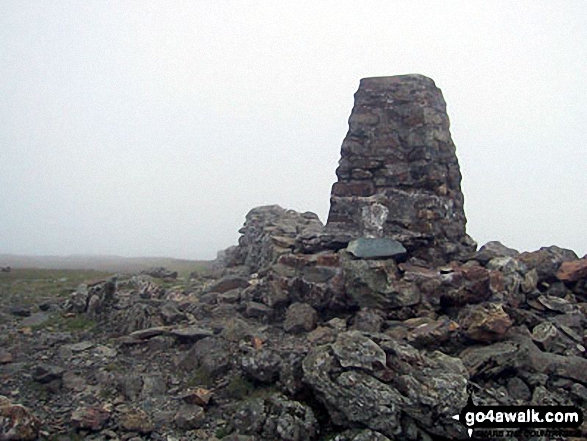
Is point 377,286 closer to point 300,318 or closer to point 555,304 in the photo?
point 300,318

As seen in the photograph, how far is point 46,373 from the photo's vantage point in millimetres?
12570

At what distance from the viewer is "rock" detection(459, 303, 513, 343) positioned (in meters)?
13.3

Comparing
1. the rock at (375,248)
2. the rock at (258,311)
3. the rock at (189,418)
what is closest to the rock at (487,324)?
the rock at (375,248)

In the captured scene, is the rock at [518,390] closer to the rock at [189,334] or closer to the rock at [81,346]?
the rock at [189,334]

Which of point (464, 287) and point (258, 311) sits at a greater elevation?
point (464, 287)

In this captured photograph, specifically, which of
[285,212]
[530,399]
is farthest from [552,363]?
[285,212]

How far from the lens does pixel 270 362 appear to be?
12.4 m

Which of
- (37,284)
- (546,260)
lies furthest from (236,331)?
(37,284)

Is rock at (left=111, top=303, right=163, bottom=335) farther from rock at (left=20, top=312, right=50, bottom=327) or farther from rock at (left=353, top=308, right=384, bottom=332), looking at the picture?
rock at (left=353, top=308, right=384, bottom=332)

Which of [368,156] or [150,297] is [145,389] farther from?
[368,156]

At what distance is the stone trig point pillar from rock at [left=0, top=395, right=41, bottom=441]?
11.7 metres

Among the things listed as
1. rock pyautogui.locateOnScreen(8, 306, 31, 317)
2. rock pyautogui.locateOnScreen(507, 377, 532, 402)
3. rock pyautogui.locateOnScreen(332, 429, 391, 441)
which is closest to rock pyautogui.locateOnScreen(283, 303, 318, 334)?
rock pyautogui.locateOnScreen(332, 429, 391, 441)

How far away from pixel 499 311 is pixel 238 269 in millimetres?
15325

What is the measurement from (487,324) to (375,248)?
4797 mm
